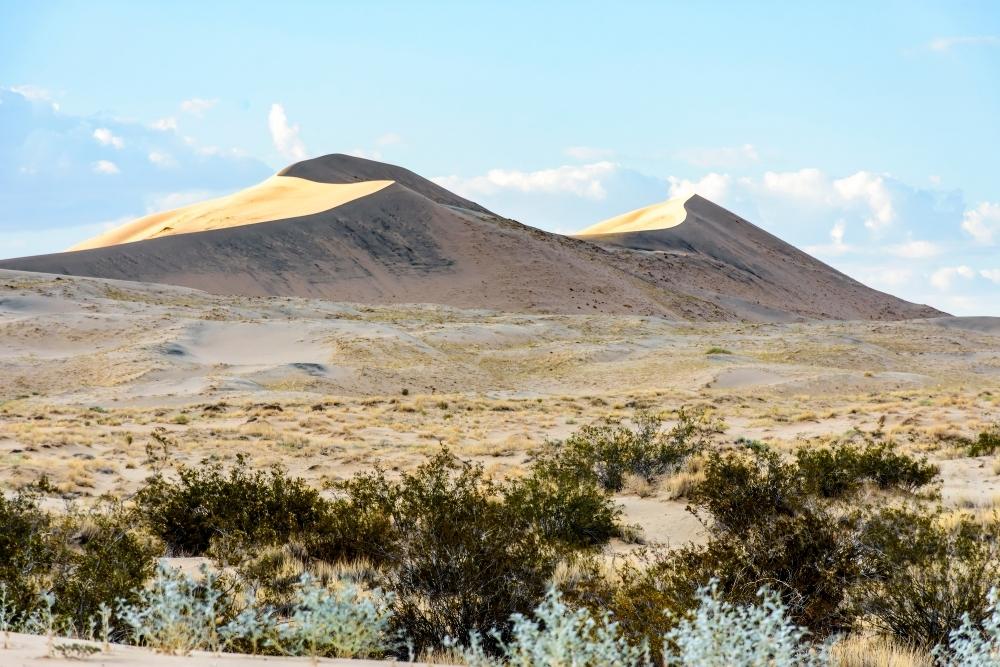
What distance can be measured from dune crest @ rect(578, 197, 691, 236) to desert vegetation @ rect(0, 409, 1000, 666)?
9517 centimetres

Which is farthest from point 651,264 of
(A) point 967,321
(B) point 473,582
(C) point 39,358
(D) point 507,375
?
(B) point 473,582

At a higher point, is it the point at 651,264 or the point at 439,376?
the point at 651,264

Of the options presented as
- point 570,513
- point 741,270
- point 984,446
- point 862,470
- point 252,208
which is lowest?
point 570,513

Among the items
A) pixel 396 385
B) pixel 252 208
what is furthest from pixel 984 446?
pixel 252 208

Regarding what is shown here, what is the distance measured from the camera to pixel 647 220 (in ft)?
377

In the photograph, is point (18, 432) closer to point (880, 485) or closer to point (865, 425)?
point (880, 485)

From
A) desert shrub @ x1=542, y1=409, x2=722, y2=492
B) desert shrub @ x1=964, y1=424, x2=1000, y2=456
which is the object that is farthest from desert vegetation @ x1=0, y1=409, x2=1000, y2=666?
desert shrub @ x1=964, y1=424, x2=1000, y2=456

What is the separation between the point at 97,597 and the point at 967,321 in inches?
2885

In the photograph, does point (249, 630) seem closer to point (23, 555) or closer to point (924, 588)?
point (23, 555)

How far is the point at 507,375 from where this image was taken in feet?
116

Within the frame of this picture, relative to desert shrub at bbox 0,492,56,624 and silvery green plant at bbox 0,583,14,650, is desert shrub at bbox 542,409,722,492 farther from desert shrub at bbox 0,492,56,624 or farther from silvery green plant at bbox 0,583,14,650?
→ silvery green plant at bbox 0,583,14,650

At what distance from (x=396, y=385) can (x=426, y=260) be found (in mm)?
44842

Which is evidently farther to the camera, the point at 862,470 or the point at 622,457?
the point at 622,457

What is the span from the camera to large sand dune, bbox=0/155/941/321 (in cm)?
6856
